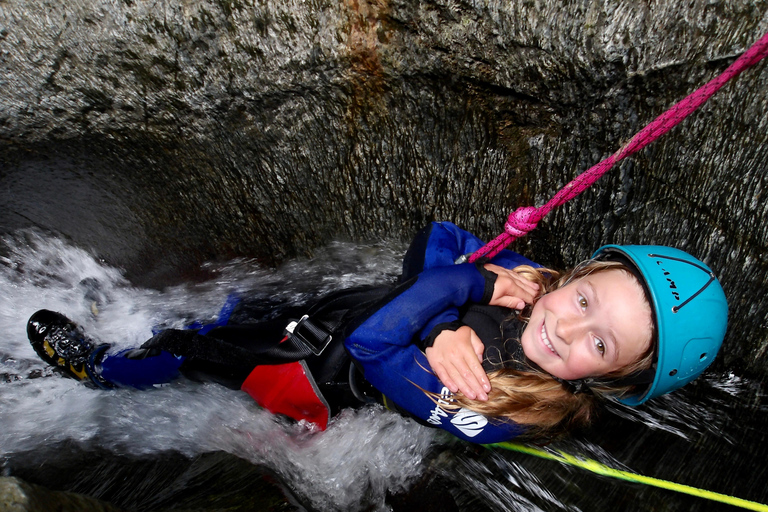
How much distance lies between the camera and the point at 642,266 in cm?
156

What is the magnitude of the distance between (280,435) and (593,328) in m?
1.72

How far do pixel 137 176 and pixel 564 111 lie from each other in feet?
7.53

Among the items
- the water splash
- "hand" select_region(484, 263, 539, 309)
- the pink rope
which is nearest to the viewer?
the pink rope

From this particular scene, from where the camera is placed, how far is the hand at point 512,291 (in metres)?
1.87

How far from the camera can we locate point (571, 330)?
1.58 meters

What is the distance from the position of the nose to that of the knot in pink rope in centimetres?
39

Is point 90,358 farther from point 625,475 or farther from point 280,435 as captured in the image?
point 625,475

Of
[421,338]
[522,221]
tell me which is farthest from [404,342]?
[522,221]

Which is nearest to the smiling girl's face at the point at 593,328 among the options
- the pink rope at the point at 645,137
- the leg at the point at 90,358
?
the pink rope at the point at 645,137

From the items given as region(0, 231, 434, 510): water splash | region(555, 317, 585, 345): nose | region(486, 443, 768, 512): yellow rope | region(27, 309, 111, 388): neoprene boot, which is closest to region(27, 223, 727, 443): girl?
region(555, 317, 585, 345): nose

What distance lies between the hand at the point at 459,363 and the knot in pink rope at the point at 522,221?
463 millimetres

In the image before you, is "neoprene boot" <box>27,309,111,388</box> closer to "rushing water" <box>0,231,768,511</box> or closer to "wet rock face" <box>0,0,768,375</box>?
"rushing water" <box>0,231,768,511</box>

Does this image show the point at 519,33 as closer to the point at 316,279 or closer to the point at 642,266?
the point at 642,266

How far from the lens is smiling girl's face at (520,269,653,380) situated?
1.54m
